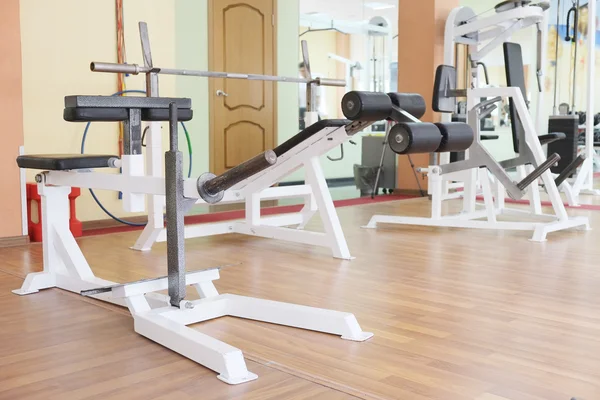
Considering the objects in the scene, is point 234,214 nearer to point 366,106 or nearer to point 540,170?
point 540,170

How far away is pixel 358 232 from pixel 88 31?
7.37 ft

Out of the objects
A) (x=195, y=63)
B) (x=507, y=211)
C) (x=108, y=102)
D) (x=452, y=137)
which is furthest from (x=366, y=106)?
(x=195, y=63)

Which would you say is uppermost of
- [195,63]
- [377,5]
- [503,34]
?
[377,5]

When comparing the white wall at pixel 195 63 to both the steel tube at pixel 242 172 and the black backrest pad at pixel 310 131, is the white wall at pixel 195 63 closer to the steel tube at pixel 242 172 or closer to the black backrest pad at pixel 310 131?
the black backrest pad at pixel 310 131

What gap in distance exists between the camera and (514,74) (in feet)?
15.6

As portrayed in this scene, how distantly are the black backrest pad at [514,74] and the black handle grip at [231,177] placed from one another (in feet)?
10.0

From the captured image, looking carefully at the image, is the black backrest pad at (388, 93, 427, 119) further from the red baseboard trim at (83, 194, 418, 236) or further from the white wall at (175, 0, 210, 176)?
the white wall at (175, 0, 210, 176)

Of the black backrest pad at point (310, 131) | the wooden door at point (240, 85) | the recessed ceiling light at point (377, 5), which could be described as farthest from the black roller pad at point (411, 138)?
the recessed ceiling light at point (377, 5)

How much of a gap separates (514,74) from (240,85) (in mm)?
2511

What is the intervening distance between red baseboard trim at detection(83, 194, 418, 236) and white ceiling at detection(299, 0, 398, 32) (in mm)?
2263

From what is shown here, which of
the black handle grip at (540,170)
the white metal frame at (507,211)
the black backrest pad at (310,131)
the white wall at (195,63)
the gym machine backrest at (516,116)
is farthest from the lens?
the white wall at (195,63)

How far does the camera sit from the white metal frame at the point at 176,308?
74.5 inches

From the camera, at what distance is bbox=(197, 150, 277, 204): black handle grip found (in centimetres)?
182

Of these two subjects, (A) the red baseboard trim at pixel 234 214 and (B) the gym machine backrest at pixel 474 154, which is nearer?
(B) the gym machine backrest at pixel 474 154
